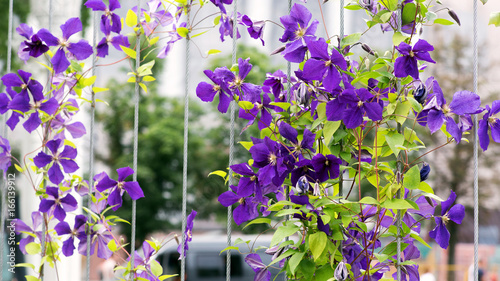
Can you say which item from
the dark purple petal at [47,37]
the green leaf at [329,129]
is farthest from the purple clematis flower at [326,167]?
the dark purple petal at [47,37]

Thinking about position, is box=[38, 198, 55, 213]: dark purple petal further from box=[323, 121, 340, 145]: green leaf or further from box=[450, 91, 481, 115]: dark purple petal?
→ box=[450, 91, 481, 115]: dark purple petal

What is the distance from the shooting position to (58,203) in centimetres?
116

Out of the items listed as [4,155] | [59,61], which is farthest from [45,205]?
[59,61]

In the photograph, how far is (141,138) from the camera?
10.4 metres

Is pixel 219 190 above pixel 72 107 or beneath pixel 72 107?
beneath

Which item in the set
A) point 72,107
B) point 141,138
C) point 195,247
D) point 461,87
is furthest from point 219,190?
point 72,107

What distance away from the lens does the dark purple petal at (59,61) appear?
3.62 ft

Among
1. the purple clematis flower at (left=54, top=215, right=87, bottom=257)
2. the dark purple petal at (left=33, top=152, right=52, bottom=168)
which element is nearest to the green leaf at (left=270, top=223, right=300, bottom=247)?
the purple clematis flower at (left=54, top=215, right=87, bottom=257)

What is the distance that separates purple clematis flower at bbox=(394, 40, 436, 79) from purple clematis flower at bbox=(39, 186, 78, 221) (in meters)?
0.73

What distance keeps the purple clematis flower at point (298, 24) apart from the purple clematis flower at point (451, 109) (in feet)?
0.78

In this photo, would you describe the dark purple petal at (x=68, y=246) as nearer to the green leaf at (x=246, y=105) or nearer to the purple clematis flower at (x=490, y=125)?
the green leaf at (x=246, y=105)

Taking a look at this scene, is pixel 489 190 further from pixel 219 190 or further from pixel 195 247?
pixel 195 247

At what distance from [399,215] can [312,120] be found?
22 centimetres

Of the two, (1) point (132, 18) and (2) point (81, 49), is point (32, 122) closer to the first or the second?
(2) point (81, 49)
